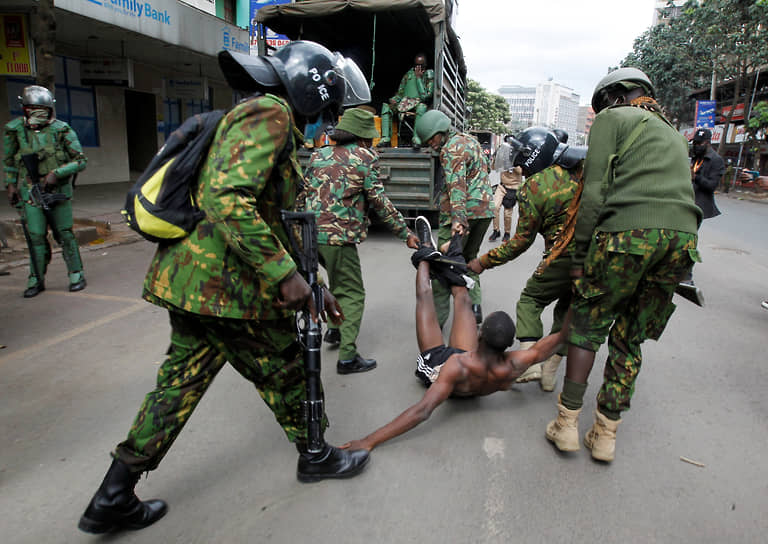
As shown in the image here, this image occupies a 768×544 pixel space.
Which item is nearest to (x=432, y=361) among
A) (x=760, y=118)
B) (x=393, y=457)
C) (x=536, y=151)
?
(x=393, y=457)

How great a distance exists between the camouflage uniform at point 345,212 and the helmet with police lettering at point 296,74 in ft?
4.91

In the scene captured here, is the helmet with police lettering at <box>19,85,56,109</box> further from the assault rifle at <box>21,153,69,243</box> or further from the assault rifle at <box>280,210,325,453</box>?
the assault rifle at <box>280,210,325,453</box>

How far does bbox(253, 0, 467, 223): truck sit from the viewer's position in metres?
7.45

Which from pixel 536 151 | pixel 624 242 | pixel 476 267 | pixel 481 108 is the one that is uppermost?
pixel 481 108

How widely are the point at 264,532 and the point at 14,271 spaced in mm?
5338

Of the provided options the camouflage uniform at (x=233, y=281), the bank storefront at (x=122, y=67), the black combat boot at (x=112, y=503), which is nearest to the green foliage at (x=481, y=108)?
the bank storefront at (x=122, y=67)

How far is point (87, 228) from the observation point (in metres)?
7.52

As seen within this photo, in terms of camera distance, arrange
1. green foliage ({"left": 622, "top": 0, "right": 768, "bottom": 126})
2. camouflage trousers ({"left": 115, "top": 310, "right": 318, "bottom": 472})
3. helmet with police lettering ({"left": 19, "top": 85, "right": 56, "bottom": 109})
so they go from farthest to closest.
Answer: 1. green foliage ({"left": 622, "top": 0, "right": 768, "bottom": 126})
2. helmet with police lettering ({"left": 19, "top": 85, "right": 56, "bottom": 109})
3. camouflage trousers ({"left": 115, "top": 310, "right": 318, "bottom": 472})

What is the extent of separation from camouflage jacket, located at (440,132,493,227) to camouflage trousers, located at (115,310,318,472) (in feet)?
7.82

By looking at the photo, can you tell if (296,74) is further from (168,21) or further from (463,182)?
(168,21)

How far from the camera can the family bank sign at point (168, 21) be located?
897 centimetres

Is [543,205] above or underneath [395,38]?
underneath

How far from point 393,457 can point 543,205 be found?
1.67 meters

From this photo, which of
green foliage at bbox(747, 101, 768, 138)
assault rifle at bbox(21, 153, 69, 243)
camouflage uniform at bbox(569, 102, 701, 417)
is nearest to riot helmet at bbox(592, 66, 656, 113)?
camouflage uniform at bbox(569, 102, 701, 417)
